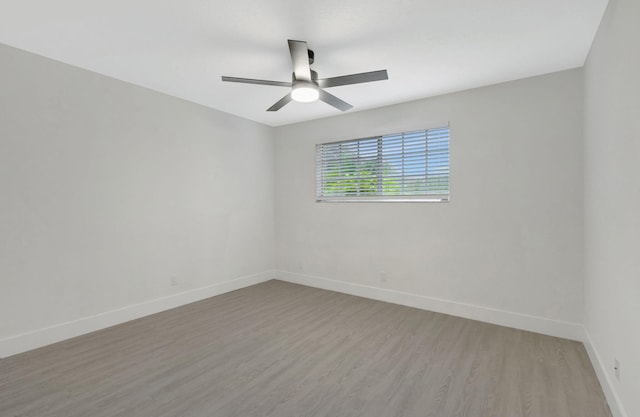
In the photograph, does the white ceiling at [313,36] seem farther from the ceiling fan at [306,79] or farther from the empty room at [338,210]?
the ceiling fan at [306,79]

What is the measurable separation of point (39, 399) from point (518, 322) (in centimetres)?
408

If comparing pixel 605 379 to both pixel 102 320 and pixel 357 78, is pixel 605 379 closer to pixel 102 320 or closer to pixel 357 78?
pixel 357 78

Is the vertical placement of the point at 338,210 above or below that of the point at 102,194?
below

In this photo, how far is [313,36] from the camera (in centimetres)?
232

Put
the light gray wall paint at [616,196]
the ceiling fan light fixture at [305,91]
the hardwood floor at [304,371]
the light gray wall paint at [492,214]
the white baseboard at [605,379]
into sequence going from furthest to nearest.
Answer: the light gray wall paint at [492,214] → the ceiling fan light fixture at [305,91] → the hardwood floor at [304,371] → the white baseboard at [605,379] → the light gray wall paint at [616,196]

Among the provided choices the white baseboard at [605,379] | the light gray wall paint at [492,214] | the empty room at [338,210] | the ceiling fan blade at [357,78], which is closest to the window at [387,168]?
the empty room at [338,210]

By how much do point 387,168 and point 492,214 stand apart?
55.5 inches

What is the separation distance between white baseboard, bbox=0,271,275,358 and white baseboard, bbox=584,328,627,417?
4059 mm

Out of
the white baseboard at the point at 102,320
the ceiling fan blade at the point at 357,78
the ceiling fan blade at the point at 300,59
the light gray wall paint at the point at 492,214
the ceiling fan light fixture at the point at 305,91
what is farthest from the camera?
the light gray wall paint at the point at 492,214

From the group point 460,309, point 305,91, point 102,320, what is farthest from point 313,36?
point 102,320

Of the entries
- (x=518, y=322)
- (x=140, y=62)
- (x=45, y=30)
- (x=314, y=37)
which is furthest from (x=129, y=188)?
(x=518, y=322)

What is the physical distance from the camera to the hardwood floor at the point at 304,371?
1937 millimetres

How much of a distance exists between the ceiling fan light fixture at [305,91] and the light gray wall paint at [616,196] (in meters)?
1.91

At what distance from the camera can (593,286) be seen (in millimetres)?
2441
